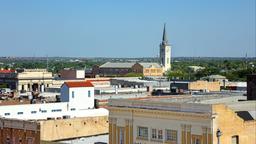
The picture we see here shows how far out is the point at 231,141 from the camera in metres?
41.0

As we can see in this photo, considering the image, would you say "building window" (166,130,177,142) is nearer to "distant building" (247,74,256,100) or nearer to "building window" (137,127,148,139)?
"building window" (137,127,148,139)

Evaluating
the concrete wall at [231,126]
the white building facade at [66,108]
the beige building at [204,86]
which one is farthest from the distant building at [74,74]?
the concrete wall at [231,126]

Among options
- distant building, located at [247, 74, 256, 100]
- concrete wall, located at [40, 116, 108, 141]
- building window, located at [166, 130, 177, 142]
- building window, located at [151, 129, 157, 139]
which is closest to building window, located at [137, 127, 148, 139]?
building window, located at [151, 129, 157, 139]

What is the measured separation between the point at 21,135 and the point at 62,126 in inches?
164

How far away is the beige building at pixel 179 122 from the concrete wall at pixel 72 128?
A: 1080cm

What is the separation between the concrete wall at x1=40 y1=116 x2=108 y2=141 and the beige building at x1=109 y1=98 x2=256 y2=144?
35.4 ft

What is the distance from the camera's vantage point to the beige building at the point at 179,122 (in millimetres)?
39500

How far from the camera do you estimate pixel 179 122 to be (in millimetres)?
41250

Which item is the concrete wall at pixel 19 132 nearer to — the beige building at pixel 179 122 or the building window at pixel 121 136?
the building window at pixel 121 136

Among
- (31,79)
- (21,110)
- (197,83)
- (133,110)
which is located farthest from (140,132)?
(31,79)

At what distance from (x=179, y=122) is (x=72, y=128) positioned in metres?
19.5

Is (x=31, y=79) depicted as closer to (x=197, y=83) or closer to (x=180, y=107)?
(x=197, y=83)

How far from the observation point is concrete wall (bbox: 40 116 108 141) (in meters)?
55.1

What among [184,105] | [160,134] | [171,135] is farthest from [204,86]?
[184,105]
